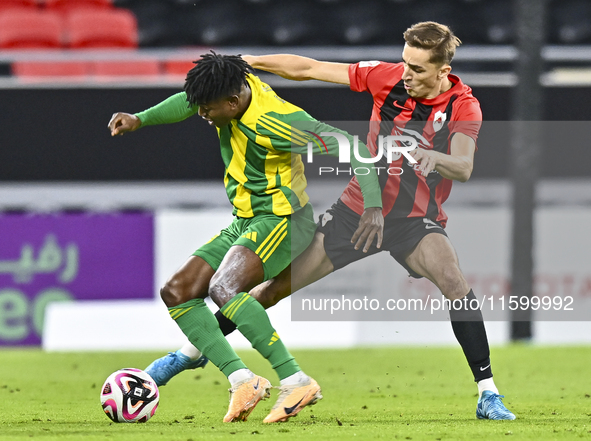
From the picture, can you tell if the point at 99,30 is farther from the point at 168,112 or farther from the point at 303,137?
the point at 303,137

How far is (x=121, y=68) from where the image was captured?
8.99 metres

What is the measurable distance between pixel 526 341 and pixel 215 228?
2.92 m

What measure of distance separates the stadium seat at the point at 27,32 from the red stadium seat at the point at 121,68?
109cm

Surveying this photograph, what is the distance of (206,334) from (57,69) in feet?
18.7

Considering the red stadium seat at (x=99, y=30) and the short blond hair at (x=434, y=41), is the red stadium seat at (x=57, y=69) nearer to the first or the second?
the red stadium seat at (x=99, y=30)

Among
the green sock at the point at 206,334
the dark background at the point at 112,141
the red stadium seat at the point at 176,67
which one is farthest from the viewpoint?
the red stadium seat at the point at 176,67

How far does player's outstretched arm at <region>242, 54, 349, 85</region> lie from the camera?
14.3 ft

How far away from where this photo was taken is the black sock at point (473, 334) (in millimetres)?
3943

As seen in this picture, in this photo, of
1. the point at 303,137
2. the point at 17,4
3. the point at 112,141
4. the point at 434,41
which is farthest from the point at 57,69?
the point at 434,41

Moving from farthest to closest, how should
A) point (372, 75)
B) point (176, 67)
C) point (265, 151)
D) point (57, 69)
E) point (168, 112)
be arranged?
point (176, 67), point (57, 69), point (372, 75), point (168, 112), point (265, 151)

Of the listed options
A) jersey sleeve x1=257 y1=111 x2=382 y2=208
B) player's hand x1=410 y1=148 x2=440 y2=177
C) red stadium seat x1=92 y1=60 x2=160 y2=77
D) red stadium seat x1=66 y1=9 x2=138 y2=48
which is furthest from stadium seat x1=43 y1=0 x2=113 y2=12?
player's hand x1=410 y1=148 x2=440 y2=177

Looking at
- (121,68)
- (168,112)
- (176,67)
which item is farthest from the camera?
(176,67)

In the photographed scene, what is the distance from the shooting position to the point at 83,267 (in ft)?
24.6

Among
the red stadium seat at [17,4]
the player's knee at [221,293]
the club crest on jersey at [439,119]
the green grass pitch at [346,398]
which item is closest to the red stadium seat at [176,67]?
the red stadium seat at [17,4]
